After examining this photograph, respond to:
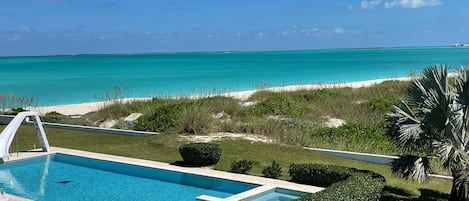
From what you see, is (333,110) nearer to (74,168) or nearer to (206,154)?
(206,154)

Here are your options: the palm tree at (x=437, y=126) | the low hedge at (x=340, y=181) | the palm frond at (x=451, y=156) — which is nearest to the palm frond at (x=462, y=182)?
the palm tree at (x=437, y=126)

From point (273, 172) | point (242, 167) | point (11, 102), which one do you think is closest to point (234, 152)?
point (242, 167)

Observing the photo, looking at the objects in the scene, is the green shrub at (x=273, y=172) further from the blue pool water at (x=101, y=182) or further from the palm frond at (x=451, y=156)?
the palm frond at (x=451, y=156)

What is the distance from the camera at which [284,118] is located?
1948 centimetres

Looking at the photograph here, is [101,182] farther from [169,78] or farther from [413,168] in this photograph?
[169,78]

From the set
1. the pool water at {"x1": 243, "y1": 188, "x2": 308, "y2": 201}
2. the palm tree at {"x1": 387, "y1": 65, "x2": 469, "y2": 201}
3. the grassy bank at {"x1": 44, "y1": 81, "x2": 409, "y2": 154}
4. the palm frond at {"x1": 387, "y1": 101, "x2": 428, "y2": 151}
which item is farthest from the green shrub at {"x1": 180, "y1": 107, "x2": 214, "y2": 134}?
the palm tree at {"x1": 387, "y1": 65, "x2": 469, "y2": 201}

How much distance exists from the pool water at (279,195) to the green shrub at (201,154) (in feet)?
8.88

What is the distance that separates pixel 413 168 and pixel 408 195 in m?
1.85

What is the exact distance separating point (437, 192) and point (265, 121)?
8151 mm

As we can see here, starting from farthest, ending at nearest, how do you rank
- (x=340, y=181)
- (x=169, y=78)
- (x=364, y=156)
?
(x=169, y=78) < (x=364, y=156) < (x=340, y=181)

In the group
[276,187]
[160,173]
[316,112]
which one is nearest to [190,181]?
[160,173]

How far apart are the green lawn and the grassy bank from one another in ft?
3.82

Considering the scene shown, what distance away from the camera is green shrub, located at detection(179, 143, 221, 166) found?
12.7m

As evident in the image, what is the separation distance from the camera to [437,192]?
1003 cm
